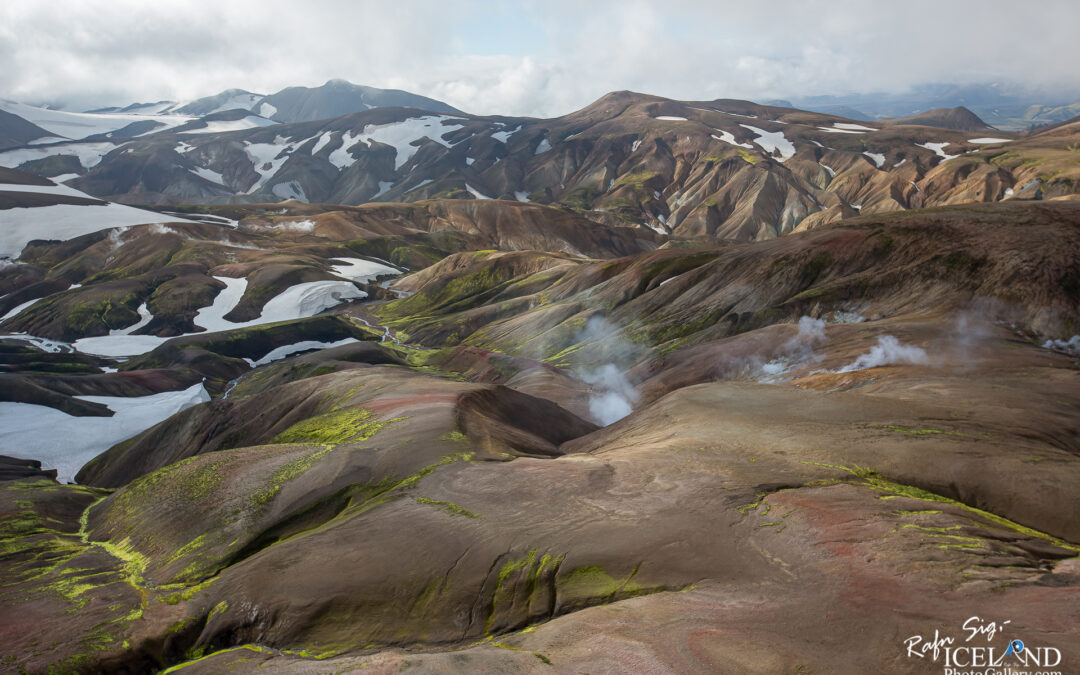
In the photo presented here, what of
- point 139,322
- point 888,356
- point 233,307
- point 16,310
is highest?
point 16,310

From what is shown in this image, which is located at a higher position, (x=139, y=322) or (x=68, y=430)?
(x=139, y=322)

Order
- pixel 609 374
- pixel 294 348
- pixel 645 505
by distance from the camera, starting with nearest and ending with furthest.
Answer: pixel 645 505 → pixel 609 374 → pixel 294 348

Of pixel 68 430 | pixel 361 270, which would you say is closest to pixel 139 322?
pixel 361 270

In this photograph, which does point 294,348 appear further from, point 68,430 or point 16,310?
point 16,310

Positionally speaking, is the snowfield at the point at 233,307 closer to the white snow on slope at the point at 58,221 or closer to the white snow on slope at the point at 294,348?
the white snow on slope at the point at 294,348

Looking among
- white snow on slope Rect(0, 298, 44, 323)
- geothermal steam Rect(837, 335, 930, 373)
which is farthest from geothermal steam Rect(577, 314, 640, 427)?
white snow on slope Rect(0, 298, 44, 323)

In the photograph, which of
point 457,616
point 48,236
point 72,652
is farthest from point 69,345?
point 457,616

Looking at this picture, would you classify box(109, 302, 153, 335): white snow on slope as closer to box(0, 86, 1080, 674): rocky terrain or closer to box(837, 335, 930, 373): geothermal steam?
box(0, 86, 1080, 674): rocky terrain

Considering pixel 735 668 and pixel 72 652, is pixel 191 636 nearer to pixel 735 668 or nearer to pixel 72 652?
pixel 72 652
